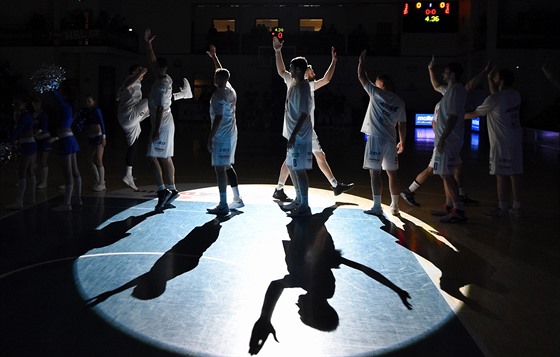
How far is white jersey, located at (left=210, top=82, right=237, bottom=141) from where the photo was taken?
291 inches

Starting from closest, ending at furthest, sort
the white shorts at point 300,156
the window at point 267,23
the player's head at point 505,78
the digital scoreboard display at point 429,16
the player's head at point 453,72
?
the player's head at point 453,72 < the white shorts at point 300,156 < the player's head at point 505,78 < the digital scoreboard display at point 429,16 < the window at point 267,23

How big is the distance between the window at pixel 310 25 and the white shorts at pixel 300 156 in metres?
27.6

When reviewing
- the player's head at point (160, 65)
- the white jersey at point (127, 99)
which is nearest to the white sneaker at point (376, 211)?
the player's head at point (160, 65)

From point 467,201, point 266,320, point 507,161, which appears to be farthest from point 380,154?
point 266,320

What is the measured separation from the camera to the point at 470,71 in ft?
93.1

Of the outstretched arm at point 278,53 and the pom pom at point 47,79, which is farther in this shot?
the outstretched arm at point 278,53

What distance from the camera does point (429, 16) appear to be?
2472 centimetres

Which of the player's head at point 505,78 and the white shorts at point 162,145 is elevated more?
the player's head at point 505,78

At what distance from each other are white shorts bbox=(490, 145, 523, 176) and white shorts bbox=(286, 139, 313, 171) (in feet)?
7.74

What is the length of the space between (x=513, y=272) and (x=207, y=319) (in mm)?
2901

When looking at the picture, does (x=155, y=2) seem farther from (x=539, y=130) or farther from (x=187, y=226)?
(x=187, y=226)

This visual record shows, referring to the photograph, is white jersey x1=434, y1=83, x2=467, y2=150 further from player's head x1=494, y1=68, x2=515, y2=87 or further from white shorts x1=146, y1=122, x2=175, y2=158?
white shorts x1=146, y1=122, x2=175, y2=158

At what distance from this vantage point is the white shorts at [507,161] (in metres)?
7.79

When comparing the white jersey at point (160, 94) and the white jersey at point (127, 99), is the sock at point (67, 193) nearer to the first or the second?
the white jersey at point (160, 94)
